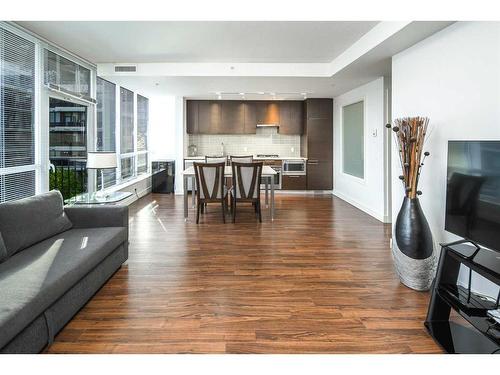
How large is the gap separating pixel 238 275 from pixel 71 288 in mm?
1539

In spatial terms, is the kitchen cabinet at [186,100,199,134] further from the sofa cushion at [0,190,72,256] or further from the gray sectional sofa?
the sofa cushion at [0,190,72,256]

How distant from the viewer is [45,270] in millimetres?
2490

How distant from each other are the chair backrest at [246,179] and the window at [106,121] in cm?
240

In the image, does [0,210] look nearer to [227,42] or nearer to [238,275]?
[238,275]

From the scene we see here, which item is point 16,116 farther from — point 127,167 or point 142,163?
point 142,163

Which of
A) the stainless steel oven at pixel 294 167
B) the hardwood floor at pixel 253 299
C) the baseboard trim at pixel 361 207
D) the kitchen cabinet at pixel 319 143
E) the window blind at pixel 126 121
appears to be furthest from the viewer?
the stainless steel oven at pixel 294 167

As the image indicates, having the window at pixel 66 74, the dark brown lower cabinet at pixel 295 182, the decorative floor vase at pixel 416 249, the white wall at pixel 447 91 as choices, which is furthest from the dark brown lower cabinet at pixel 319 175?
the decorative floor vase at pixel 416 249

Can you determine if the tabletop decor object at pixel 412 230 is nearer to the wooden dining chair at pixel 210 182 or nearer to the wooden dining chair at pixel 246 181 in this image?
the wooden dining chair at pixel 246 181

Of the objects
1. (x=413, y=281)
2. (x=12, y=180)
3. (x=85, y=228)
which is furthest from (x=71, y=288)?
(x=413, y=281)

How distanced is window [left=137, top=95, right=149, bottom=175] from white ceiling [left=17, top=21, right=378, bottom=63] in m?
3.16

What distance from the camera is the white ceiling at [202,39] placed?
4.28m

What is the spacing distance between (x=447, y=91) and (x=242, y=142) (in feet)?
22.5

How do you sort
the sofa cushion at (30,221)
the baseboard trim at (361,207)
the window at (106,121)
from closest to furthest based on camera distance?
the sofa cushion at (30,221)
the baseboard trim at (361,207)
the window at (106,121)
